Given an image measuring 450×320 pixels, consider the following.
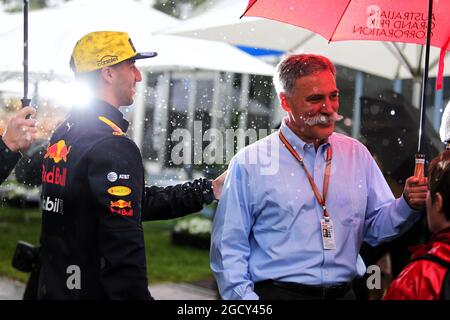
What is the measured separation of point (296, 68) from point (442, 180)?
760 mm

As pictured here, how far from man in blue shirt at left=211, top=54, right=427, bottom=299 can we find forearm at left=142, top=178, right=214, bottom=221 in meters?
0.39

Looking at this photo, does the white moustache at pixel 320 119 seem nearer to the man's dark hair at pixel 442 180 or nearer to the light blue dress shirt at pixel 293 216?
the light blue dress shirt at pixel 293 216

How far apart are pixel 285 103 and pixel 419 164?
0.60 m

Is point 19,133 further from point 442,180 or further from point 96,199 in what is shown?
point 442,180

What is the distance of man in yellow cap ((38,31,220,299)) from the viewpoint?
2.64m

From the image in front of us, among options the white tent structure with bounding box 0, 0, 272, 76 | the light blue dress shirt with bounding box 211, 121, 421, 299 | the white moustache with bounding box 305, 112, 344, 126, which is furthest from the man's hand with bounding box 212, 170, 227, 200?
the white tent structure with bounding box 0, 0, 272, 76

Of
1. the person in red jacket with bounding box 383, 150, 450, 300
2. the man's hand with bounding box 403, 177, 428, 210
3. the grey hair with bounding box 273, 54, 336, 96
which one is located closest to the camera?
the person in red jacket with bounding box 383, 150, 450, 300

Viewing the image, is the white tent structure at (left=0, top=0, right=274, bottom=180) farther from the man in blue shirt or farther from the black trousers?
the black trousers

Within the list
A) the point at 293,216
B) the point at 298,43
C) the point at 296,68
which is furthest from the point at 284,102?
the point at 298,43

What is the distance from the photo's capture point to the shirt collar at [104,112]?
114 inches

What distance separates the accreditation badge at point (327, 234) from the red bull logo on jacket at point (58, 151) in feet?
3.39

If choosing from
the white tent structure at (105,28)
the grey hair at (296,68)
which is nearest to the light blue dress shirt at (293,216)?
the grey hair at (296,68)

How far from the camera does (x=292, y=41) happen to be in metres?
6.30
